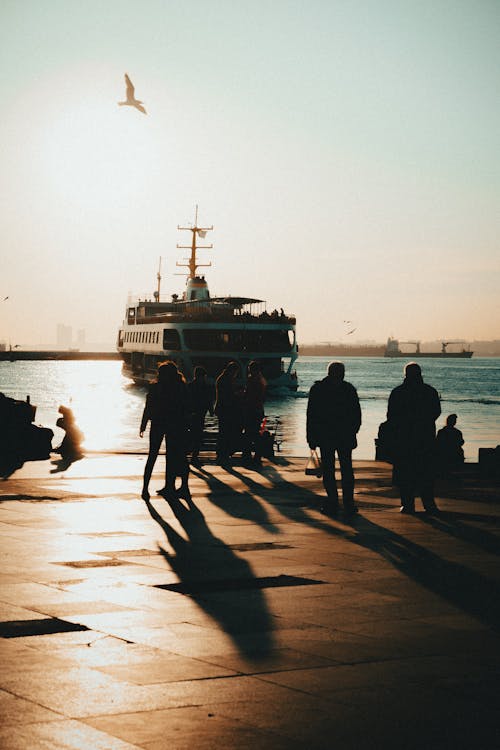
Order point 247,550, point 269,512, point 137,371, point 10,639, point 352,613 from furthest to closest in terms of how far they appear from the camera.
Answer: point 137,371 → point 269,512 → point 247,550 → point 352,613 → point 10,639

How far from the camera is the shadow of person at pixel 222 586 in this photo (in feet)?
19.3

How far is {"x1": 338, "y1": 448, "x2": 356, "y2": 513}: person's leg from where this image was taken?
1171 centimetres

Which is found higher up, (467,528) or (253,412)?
(253,412)

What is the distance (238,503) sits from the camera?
12.6 m

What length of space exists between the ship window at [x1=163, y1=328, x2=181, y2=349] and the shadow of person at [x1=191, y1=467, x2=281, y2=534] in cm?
6003

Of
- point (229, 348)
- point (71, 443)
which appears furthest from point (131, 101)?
point (229, 348)

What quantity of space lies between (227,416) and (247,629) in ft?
39.2

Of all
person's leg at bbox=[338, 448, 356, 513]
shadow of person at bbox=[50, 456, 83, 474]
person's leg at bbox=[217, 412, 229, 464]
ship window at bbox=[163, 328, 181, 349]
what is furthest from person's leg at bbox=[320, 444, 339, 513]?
ship window at bbox=[163, 328, 181, 349]

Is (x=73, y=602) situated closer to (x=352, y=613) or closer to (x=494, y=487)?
(x=352, y=613)

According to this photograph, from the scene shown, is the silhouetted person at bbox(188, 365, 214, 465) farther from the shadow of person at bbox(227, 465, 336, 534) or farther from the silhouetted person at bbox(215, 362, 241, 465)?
the shadow of person at bbox(227, 465, 336, 534)

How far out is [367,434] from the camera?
42812 millimetres

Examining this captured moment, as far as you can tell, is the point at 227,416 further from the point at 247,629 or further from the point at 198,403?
the point at 247,629

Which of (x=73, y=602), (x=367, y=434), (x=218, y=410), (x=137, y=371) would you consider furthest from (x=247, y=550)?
(x=137, y=371)

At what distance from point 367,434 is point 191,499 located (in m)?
30.4
